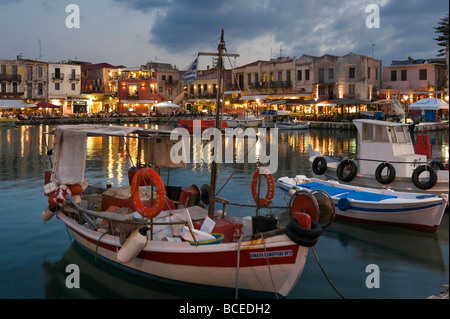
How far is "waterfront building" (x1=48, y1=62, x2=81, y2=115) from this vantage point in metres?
80.1

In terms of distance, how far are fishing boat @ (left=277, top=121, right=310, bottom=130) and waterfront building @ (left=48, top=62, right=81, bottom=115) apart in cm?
4048

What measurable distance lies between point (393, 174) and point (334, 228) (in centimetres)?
341

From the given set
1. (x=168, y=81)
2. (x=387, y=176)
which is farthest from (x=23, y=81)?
(x=387, y=176)

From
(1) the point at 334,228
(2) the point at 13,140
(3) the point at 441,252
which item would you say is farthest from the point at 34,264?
(2) the point at 13,140

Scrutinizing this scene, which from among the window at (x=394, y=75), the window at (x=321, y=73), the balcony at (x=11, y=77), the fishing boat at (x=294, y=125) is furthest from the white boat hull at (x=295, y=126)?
the balcony at (x=11, y=77)

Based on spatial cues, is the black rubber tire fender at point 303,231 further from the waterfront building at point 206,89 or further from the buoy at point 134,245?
the waterfront building at point 206,89

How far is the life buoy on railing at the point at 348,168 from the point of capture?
17.0 metres

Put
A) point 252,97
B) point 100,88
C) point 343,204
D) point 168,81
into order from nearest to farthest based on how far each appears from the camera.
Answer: point 343,204, point 252,97, point 100,88, point 168,81

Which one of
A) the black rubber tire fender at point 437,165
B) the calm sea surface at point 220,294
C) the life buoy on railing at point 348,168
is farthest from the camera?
the black rubber tire fender at point 437,165

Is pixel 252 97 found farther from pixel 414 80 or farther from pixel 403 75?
pixel 414 80

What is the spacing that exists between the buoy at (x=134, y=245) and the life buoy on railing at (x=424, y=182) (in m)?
10.2

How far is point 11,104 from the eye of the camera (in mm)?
73625

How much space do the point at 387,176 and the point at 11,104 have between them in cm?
7099

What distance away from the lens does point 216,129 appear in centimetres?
1160
